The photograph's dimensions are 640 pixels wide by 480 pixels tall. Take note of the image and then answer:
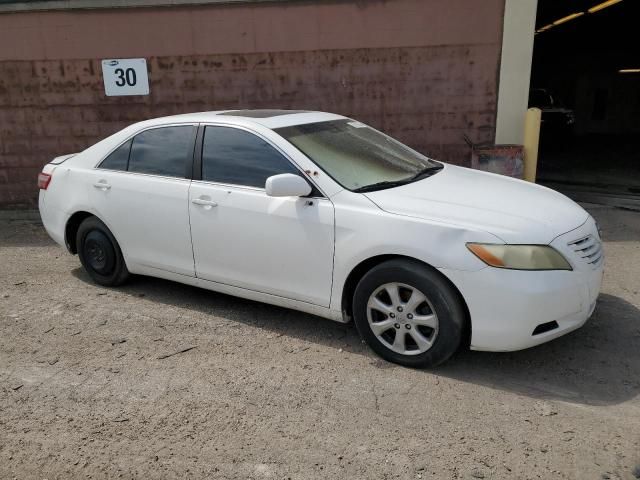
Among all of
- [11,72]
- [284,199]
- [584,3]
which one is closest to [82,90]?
[11,72]

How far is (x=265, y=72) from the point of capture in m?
7.66

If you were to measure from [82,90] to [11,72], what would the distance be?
1007 mm

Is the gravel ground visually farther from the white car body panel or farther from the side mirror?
the side mirror

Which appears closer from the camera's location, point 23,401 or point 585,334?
point 23,401

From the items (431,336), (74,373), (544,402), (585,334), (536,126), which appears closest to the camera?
(544,402)

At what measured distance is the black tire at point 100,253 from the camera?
4984 millimetres

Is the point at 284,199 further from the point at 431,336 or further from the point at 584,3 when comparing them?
the point at 584,3

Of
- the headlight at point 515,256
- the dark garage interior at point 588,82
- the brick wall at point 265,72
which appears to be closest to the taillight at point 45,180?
the brick wall at point 265,72

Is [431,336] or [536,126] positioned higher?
[536,126]

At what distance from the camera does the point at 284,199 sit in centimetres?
388

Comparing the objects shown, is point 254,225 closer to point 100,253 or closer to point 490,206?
point 490,206

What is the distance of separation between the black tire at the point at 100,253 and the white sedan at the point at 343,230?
2cm

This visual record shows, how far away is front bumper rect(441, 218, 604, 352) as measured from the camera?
10.5 feet

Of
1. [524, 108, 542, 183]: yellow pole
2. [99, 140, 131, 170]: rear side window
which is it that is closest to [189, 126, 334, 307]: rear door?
[99, 140, 131, 170]: rear side window
